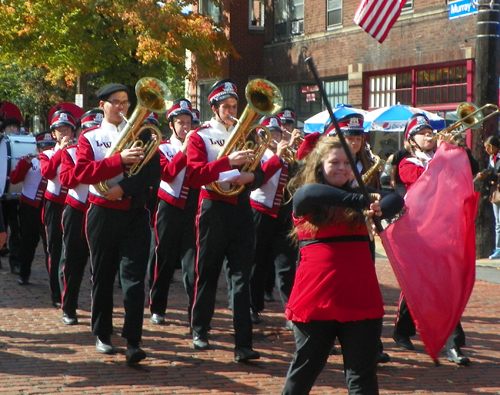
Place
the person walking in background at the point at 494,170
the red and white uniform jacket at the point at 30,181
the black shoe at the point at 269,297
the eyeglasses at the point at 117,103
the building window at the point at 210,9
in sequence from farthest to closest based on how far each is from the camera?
the building window at the point at 210,9
the person walking in background at the point at 494,170
the red and white uniform jacket at the point at 30,181
the black shoe at the point at 269,297
the eyeglasses at the point at 117,103

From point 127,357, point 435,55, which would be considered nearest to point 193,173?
point 127,357

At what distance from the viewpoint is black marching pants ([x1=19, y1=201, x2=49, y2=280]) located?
10.2 metres

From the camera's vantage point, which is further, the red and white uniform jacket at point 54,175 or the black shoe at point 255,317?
the red and white uniform jacket at point 54,175

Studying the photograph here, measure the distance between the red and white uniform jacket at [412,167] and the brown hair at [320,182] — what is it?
6.65 feet

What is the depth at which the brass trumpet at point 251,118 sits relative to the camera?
6.42 meters

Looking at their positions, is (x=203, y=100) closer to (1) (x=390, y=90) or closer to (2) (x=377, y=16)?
(1) (x=390, y=90)

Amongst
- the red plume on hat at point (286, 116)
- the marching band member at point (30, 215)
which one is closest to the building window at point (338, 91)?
the red plume on hat at point (286, 116)

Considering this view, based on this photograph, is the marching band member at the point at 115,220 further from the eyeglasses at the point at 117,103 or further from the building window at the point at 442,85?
the building window at the point at 442,85

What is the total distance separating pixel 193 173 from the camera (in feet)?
21.2

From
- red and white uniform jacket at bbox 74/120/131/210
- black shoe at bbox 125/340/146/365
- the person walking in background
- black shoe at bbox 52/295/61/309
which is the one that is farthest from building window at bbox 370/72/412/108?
black shoe at bbox 125/340/146/365

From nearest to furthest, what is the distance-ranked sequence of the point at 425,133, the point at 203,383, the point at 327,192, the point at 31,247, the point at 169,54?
the point at 327,192, the point at 203,383, the point at 425,133, the point at 31,247, the point at 169,54

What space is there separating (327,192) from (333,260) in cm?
37

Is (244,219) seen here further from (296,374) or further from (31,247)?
(31,247)

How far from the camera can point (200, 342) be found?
22.7 feet
